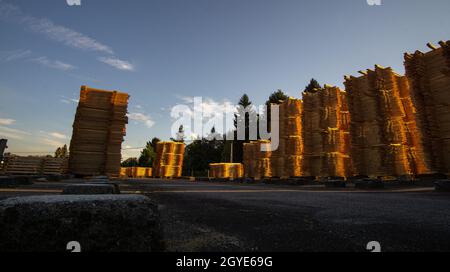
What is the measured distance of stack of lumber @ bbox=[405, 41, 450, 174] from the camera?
30.6ft

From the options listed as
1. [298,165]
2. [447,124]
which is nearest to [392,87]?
[447,124]

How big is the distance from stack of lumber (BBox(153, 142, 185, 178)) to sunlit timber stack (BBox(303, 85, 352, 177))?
17967 mm

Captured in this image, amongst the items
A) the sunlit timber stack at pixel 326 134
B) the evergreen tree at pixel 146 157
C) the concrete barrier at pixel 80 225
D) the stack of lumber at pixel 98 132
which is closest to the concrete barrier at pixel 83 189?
the concrete barrier at pixel 80 225

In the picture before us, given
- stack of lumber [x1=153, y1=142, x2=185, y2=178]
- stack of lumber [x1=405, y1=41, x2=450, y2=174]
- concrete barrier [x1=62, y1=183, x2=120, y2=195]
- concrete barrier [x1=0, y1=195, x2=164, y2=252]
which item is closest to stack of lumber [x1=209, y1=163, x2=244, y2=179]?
Answer: stack of lumber [x1=153, y1=142, x2=185, y2=178]

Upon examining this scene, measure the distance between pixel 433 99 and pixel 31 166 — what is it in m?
16.5

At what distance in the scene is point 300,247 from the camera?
1.34m

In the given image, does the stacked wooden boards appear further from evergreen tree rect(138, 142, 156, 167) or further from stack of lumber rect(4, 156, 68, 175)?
evergreen tree rect(138, 142, 156, 167)

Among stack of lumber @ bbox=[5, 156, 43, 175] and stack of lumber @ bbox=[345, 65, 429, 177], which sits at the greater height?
stack of lumber @ bbox=[345, 65, 429, 177]

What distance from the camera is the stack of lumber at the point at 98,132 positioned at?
1062 cm

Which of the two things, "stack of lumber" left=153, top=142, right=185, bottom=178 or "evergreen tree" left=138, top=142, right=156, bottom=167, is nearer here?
"stack of lumber" left=153, top=142, right=185, bottom=178

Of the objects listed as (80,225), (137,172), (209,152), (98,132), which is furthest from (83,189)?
(209,152)
